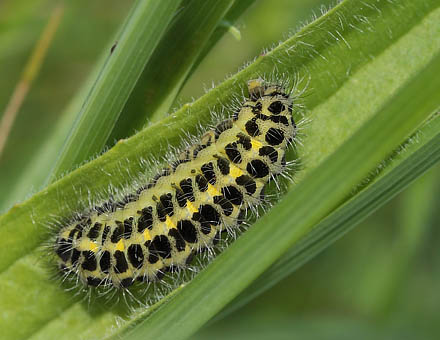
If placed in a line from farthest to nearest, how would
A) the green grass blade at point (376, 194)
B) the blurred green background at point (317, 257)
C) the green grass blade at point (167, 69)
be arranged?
the blurred green background at point (317, 257)
the green grass blade at point (167, 69)
the green grass blade at point (376, 194)

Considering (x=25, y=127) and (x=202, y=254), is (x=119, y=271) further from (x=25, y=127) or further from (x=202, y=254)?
(x=25, y=127)

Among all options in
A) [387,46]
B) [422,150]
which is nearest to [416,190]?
[387,46]

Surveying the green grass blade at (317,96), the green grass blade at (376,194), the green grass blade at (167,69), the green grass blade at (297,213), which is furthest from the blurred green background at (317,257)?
the green grass blade at (297,213)

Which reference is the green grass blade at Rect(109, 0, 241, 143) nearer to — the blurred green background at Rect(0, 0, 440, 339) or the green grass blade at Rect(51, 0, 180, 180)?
the green grass blade at Rect(51, 0, 180, 180)

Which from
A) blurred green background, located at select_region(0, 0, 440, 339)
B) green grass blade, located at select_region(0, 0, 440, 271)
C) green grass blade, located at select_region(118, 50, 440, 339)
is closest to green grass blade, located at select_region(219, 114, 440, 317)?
green grass blade, located at select_region(118, 50, 440, 339)

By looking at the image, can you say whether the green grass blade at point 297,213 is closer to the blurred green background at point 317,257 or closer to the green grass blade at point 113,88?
the green grass blade at point 113,88

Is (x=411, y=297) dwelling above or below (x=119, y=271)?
below
